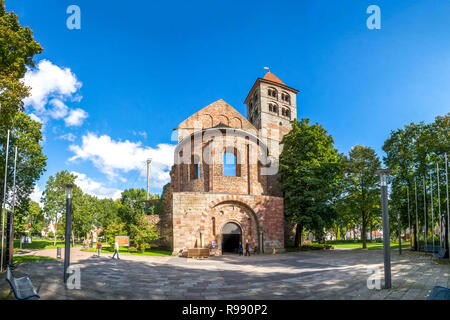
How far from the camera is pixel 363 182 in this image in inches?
1142

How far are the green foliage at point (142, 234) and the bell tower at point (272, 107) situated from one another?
21148mm

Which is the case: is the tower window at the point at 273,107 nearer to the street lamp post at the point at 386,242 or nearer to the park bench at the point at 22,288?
the street lamp post at the point at 386,242

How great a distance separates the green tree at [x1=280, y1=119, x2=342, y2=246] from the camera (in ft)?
86.5

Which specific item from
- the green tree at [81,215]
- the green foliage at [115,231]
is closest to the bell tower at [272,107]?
the green foliage at [115,231]

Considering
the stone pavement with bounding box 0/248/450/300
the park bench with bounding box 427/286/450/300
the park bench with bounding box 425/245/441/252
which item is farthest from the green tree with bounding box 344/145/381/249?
the park bench with bounding box 427/286/450/300

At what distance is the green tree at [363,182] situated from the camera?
28.5m

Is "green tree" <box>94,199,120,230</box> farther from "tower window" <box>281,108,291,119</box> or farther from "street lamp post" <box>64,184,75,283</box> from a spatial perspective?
"street lamp post" <box>64,184,75,283</box>

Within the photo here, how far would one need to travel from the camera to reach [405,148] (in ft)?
84.8

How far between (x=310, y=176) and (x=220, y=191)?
973 centimetres

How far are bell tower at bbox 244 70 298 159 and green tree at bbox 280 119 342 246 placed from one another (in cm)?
843

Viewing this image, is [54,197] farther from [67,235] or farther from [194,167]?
[67,235]

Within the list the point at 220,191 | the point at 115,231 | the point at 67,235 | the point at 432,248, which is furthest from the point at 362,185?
the point at 67,235
